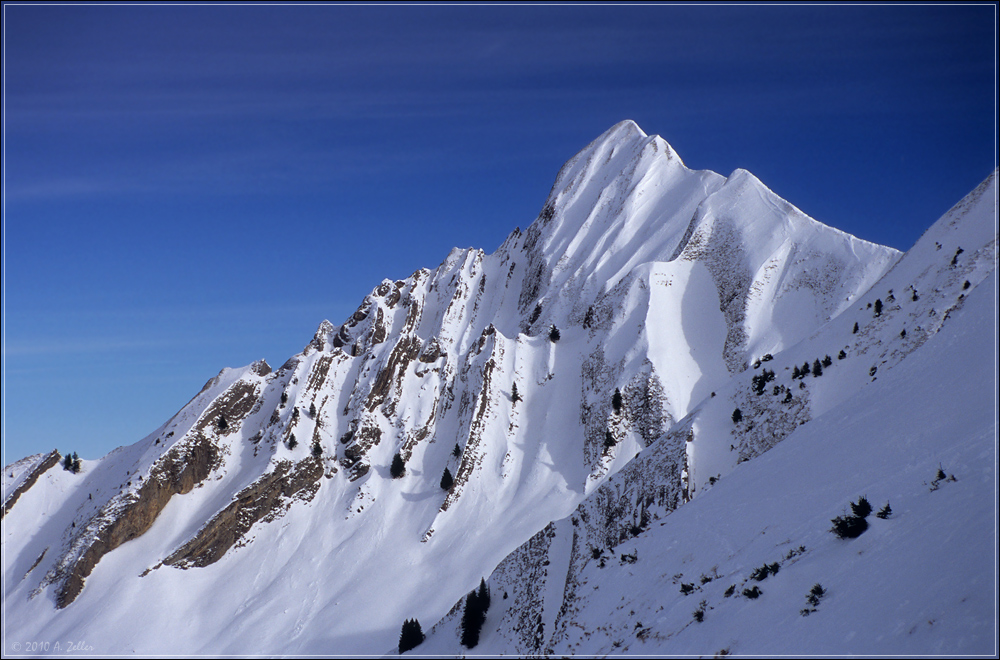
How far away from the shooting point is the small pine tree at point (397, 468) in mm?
77562

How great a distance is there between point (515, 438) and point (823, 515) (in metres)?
60.0

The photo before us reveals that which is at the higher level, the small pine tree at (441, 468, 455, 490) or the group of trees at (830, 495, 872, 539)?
the small pine tree at (441, 468, 455, 490)

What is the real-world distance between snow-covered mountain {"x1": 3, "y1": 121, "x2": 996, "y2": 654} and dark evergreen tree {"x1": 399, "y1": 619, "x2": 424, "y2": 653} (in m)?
2.99

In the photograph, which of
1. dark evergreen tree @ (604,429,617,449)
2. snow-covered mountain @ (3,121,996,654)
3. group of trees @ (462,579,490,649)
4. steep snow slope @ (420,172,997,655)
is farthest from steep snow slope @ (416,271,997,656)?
dark evergreen tree @ (604,429,617,449)

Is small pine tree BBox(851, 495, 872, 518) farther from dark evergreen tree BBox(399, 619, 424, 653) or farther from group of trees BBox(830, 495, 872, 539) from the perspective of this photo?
dark evergreen tree BBox(399, 619, 424, 653)

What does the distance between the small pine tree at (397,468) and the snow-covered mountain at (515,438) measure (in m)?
0.24

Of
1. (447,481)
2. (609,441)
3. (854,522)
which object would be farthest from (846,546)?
(447,481)

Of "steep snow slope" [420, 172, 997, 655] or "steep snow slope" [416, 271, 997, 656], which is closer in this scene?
"steep snow slope" [416, 271, 997, 656]

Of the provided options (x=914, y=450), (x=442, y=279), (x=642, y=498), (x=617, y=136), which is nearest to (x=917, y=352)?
(x=914, y=450)

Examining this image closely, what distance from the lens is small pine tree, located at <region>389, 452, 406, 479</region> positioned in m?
77.6

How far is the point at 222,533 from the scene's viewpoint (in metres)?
72.7

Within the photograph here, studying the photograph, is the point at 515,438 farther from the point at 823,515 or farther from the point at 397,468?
the point at 823,515

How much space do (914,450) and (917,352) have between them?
11.2 meters

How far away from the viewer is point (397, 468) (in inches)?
3056
